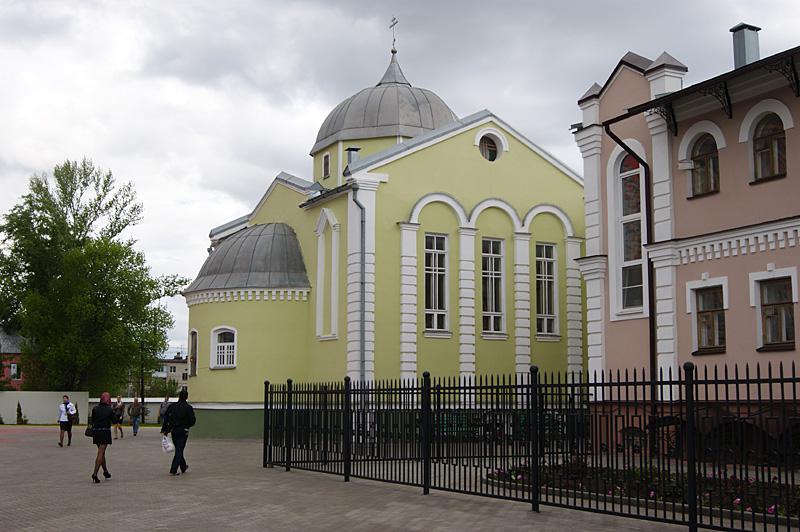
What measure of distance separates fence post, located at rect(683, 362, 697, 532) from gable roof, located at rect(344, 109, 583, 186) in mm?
18685

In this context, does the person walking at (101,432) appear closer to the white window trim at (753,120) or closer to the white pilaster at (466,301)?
the white window trim at (753,120)

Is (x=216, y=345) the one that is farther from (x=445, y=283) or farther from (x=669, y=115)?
(x=669, y=115)

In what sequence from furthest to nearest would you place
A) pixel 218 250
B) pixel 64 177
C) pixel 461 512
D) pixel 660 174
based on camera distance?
1. pixel 64 177
2. pixel 218 250
3. pixel 660 174
4. pixel 461 512

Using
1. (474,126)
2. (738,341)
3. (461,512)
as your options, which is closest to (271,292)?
(474,126)

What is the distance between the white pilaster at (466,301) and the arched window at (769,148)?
1216cm

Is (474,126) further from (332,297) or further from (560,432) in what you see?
(560,432)

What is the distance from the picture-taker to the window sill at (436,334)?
93.0ft

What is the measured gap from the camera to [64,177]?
5488 cm

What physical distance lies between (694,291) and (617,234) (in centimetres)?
271

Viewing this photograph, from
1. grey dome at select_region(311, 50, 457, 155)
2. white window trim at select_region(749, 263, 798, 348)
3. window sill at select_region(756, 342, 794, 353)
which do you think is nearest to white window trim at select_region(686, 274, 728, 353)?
white window trim at select_region(749, 263, 798, 348)

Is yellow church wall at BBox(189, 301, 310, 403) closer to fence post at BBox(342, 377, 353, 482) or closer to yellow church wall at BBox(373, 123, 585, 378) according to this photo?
yellow church wall at BBox(373, 123, 585, 378)

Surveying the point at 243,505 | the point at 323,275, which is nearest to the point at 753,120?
the point at 243,505

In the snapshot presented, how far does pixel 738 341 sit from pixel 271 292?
16393 mm

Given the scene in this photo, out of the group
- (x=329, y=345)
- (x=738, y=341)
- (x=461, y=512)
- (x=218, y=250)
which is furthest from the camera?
(x=218, y=250)
